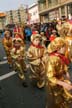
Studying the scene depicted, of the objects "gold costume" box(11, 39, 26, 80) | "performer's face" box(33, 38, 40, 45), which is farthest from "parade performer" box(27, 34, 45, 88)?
"gold costume" box(11, 39, 26, 80)

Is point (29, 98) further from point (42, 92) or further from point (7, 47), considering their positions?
point (7, 47)

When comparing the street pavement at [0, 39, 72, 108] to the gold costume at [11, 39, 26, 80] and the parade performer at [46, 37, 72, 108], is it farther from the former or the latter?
the parade performer at [46, 37, 72, 108]

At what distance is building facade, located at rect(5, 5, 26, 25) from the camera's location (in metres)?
62.8

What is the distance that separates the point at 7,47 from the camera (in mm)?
16969

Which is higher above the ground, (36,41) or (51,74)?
(51,74)

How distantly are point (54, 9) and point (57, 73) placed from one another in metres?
52.9

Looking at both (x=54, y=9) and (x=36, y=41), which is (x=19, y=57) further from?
(x=54, y=9)

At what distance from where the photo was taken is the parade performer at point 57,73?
621cm

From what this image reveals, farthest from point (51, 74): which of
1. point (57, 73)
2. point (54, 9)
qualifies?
point (54, 9)

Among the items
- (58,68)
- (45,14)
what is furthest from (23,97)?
(45,14)

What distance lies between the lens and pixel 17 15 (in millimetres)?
69625

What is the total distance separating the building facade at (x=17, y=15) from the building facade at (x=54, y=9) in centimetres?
397

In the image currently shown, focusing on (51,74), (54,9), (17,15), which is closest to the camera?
(51,74)

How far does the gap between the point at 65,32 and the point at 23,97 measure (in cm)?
365
